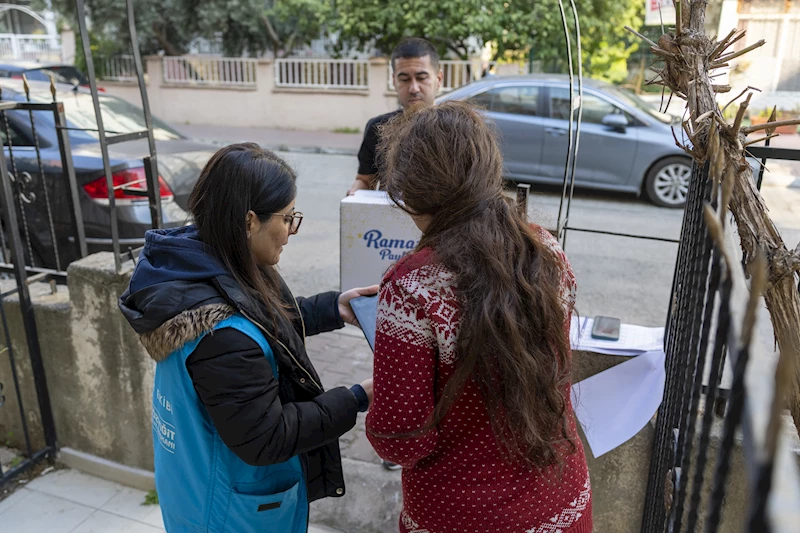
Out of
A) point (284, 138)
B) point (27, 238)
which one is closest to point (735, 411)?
point (27, 238)

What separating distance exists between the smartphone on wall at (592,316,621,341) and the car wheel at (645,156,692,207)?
674 centimetres

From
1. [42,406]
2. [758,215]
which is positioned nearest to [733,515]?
[758,215]

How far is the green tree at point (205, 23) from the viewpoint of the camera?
1625cm

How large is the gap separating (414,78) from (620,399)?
198 cm

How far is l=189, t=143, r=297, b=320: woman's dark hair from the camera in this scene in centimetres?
164

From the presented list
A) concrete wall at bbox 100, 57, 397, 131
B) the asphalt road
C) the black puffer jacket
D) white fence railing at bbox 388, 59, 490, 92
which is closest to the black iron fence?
the black puffer jacket

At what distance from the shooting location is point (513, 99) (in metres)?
8.95

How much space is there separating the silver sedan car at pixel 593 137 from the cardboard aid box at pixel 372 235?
20.4ft

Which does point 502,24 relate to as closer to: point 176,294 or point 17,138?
point 17,138

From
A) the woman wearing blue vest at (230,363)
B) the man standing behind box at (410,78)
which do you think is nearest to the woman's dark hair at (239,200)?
the woman wearing blue vest at (230,363)

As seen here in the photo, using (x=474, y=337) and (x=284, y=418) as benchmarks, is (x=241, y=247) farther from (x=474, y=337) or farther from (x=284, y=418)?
(x=474, y=337)

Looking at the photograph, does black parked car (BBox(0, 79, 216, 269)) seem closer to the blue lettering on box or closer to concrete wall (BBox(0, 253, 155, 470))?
concrete wall (BBox(0, 253, 155, 470))

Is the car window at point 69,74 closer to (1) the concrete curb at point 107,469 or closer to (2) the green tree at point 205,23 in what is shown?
(2) the green tree at point 205,23

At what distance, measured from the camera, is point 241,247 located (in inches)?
66.6
